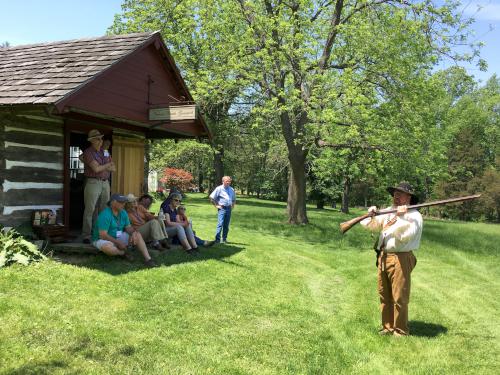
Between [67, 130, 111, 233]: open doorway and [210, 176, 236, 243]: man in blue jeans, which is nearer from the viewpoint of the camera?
[67, 130, 111, 233]: open doorway

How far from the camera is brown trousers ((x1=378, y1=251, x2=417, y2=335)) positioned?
20.2 ft

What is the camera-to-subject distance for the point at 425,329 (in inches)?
266

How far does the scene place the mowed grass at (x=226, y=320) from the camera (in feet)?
16.2

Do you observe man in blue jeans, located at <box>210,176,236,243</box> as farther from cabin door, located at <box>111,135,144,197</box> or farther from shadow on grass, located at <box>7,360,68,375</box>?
shadow on grass, located at <box>7,360,68,375</box>

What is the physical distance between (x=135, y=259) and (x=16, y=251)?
196 cm

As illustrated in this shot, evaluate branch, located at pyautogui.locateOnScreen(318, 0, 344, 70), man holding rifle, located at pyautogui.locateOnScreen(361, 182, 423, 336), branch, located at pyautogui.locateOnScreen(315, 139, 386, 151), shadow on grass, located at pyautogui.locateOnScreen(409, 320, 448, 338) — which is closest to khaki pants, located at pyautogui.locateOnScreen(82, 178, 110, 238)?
man holding rifle, located at pyautogui.locateOnScreen(361, 182, 423, 336)

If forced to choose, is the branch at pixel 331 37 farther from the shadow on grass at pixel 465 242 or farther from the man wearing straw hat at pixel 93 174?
the man wearing straw hat at pixel 93 174

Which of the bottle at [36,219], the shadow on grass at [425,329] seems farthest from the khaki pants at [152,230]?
the shadow on grass at [425,329]

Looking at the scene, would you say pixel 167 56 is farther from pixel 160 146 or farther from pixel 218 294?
pixel 160 146

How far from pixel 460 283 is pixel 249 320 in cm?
612

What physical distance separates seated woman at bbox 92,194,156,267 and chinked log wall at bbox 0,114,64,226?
1.66 m

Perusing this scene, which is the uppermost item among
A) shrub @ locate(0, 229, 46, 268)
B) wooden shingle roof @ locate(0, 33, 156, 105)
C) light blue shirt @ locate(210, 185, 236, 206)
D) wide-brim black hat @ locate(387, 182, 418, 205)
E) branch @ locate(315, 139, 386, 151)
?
wooden shingle roof @ locate(0, 33, 156, 105)

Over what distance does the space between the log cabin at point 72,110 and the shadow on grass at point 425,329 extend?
576cm

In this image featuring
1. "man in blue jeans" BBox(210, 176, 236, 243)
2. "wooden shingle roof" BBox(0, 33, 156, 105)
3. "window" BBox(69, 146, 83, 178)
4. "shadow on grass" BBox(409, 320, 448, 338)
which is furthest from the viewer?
"window" BBox(69, 146, 83, 178)
